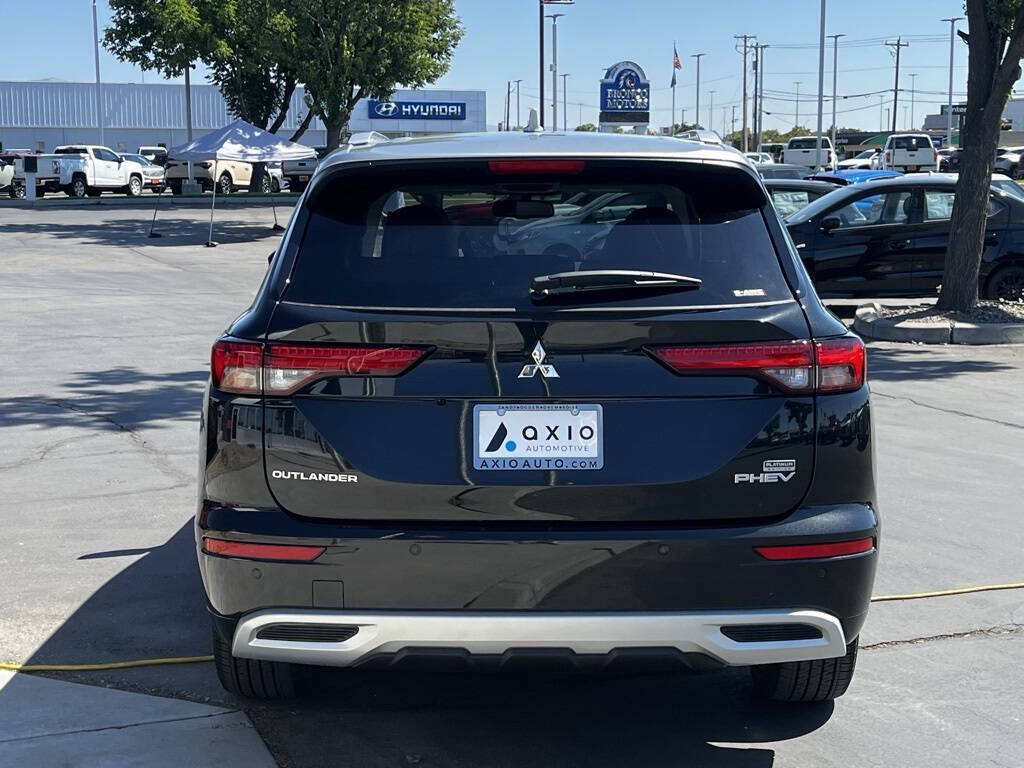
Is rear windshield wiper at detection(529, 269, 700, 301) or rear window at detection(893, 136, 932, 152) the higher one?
rear window at detection(893, 136, 932, 152)

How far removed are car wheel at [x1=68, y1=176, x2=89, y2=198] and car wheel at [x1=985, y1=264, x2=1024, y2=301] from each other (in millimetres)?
37673

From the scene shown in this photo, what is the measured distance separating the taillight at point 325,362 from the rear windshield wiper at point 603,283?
0.36 m

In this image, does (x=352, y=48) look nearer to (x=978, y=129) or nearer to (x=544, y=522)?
(x=978, y=129)

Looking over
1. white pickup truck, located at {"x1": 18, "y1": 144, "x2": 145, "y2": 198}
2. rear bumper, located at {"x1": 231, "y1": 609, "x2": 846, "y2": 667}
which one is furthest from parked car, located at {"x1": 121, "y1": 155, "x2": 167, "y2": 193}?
rear bumper, located at {"x1": 231, "y1": 609, "x2": 846, "y2": 667}

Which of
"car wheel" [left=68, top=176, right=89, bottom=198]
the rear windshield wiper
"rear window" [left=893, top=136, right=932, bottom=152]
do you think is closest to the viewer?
the rear windshield wiper

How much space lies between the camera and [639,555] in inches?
136

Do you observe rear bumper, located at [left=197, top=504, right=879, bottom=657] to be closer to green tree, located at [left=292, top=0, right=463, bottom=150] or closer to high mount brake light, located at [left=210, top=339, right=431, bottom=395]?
high mount brake light, located at [left=210, top=339, right=431, bottom=395]

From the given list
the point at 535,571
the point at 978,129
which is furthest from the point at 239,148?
the point at 535,571

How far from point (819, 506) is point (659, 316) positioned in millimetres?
684

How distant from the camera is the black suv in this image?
3453 mm

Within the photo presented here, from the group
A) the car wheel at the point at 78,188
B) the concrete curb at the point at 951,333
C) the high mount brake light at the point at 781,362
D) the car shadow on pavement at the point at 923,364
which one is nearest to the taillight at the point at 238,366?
the high mount brake light at the point at 781,362

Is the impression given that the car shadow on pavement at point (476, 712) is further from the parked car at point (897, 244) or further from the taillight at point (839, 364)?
the parked car at point (897, 244)

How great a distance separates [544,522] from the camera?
3.47 m

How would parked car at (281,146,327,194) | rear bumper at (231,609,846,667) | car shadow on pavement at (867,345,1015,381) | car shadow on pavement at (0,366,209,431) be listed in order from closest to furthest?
rear bumper at (231,609,846,667) < car shadow on pavement at (0,366,209,431) < car shadow on pavement at (867,345,1015,381) < parked car at (281,146,327,194)
